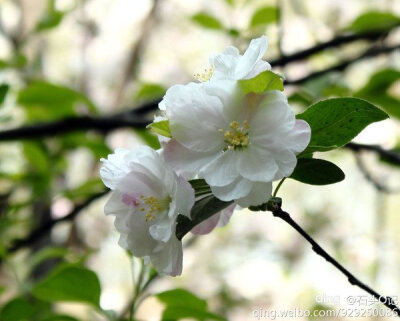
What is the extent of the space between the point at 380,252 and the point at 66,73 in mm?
2076

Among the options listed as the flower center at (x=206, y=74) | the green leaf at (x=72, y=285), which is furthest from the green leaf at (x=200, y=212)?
the green leaf at (x=72, y=285)

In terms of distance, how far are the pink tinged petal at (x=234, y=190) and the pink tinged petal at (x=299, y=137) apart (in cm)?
4

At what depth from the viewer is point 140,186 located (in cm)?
40

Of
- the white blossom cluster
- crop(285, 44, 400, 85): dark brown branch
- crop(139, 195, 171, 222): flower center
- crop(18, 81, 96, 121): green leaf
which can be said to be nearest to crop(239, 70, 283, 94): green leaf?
the white blossom cluster

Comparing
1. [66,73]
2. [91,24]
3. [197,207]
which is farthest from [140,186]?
[66,73]

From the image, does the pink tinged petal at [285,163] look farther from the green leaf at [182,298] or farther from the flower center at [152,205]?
the green leaf at [182,298]

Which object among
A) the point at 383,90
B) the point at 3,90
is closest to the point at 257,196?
the point at 3,90

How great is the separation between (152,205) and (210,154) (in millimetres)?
62

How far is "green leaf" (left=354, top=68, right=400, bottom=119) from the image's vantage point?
0.88 metres

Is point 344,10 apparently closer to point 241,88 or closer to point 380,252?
point 380,252

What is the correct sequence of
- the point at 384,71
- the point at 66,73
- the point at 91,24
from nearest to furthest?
the point at 384,71, the point at 91,24, the point at 66,73

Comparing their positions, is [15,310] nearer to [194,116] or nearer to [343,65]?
[194,116]

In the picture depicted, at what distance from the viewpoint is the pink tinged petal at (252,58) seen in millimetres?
375

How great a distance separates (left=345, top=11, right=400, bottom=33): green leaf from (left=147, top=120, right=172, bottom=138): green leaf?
2.52 ft
